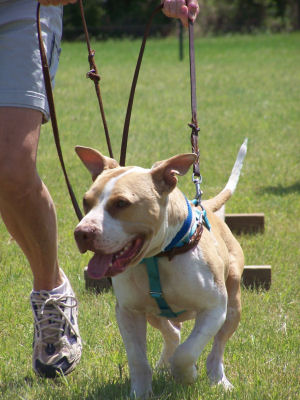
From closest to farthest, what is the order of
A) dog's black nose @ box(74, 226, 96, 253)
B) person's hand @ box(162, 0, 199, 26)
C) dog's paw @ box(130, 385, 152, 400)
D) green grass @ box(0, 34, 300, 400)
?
dog's black nose @ box(74, 226, 96, 253)
dog's paw @ box(130, 385, 152, 400)
green grass @ box(0, 34, 300, 400)
person's hand @ box(162, 0, 199, 26)

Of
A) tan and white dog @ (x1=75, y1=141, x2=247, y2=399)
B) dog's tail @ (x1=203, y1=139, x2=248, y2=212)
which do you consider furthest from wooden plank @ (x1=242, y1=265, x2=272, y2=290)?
tan and white dog @ (x1=75, y1=141, x2=247, y2=399)

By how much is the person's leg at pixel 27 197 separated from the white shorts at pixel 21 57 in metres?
0.06

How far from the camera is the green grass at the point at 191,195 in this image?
3.29 m

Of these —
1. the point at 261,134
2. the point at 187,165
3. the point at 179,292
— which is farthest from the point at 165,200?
the point at 261,134

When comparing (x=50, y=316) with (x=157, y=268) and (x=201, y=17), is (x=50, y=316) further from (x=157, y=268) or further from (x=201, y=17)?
(x=201, y=17)

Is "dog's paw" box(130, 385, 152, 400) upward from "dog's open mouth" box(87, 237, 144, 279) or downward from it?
downward

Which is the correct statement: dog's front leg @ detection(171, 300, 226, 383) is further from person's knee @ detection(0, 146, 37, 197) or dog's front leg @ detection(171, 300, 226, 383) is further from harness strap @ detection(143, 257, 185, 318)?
person's knee @ detection(0, 146, 37, 197)

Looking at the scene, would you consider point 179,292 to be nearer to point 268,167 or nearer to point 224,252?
point 224,252

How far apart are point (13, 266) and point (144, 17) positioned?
121 ft

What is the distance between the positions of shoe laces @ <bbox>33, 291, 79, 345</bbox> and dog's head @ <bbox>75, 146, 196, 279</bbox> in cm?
77

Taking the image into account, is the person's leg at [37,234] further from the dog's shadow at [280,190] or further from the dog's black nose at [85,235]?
the dog's shadow at [280,190]

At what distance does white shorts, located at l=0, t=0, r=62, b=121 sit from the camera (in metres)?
3.24

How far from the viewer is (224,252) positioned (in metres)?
3.42

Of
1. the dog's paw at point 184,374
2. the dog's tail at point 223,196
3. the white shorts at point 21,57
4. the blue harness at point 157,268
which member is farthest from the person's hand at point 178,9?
the dog's paw at point 184,374
